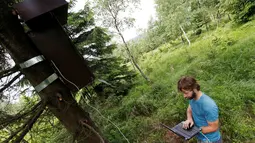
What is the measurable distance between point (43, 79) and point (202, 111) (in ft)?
5.05

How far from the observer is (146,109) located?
16.6 feet

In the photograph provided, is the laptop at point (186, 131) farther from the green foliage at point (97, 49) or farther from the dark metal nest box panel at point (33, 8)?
the green foliage at point (97, 49)

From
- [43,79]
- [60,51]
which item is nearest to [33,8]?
[60,51]

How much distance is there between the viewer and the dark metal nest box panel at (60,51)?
1.53 m

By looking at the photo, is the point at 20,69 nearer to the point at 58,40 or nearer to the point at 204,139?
the point at 58,40

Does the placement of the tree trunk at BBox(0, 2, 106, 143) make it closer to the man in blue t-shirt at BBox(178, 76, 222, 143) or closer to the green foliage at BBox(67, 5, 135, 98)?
the man in blue t-shirt at BBox(178, 76, 222, 143)

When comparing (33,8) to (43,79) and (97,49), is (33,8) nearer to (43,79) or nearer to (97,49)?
(43,79)

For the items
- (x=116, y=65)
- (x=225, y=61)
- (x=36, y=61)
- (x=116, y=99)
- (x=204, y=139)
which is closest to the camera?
(x=36, y=61)

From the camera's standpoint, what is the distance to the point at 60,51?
5.10 ft

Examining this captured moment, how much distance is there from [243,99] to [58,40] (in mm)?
4055

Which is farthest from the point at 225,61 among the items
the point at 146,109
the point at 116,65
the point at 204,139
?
the point at 204,139

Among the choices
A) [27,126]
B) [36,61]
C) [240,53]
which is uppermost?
[36,61]

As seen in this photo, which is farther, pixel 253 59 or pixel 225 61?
pixel 225 61

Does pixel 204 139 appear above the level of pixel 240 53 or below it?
above
